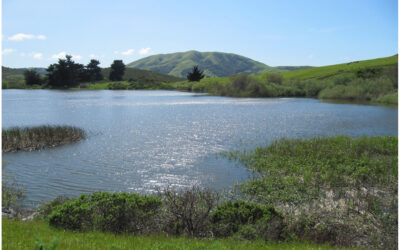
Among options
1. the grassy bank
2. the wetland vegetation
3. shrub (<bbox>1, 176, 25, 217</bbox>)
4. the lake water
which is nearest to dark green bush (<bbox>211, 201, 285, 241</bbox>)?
the wetland vegetation

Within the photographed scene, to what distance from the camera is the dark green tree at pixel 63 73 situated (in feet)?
443

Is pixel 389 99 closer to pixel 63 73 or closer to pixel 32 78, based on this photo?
pixel 63 73

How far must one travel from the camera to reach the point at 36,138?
80.0 feet

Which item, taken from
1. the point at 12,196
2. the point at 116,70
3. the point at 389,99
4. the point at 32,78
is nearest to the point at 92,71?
the point at 116,70

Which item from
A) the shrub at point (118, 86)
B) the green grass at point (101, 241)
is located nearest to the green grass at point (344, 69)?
the shrub at point (118, 86)

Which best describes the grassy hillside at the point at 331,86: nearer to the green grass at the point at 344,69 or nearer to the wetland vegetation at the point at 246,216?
the green grass at the point at 344,69

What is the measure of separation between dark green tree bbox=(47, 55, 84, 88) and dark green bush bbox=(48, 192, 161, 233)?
138245 mm

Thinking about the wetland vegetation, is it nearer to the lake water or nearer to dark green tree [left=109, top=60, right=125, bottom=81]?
the lake water

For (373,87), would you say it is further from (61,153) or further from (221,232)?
(221,232)

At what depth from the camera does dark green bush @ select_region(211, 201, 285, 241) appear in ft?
29.2

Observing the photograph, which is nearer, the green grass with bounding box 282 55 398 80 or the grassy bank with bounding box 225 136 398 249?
the grassy bank with bounding box 225 136 398 249

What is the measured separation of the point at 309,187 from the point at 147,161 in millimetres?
9982

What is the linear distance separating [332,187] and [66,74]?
456 ft

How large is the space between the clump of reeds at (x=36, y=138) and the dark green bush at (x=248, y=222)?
60.9 feet
